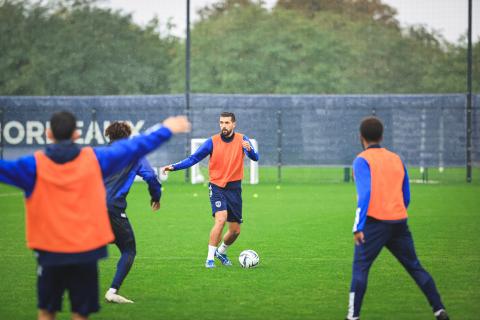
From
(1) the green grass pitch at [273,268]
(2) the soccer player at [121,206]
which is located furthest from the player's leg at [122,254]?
(1) the green grass pitch at [273,268]

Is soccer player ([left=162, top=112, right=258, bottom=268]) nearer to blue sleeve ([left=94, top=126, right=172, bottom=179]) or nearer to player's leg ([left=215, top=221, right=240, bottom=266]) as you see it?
player's leg ([left=215, top=221, right=240, bottom=266])

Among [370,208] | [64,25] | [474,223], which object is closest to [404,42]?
[64,25]

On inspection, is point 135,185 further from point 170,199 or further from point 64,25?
point 64,25

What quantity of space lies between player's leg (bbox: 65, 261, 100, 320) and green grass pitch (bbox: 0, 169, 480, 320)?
2396 mm

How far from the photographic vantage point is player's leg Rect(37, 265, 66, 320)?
20.8ft

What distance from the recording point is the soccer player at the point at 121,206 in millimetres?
9258

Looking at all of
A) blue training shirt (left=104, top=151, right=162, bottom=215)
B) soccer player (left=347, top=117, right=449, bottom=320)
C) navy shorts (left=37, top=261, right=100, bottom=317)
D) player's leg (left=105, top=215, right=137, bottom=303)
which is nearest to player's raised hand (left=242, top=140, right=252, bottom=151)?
blue training shirt (left=104, top=151, right=162, bottom=215)

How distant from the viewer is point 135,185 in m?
28.9

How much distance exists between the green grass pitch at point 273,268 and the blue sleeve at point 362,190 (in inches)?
50.7

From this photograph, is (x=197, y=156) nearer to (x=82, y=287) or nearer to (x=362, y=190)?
(x=362, y=190)

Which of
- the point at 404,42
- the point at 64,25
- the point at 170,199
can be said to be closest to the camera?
the point at 170,199

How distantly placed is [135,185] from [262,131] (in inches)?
171

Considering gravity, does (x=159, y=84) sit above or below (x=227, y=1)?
below

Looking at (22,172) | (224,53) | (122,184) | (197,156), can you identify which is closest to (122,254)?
(122,184)
